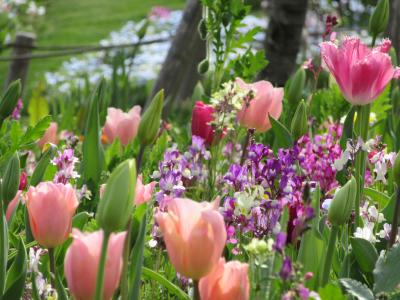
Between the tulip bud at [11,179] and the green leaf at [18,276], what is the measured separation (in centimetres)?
13

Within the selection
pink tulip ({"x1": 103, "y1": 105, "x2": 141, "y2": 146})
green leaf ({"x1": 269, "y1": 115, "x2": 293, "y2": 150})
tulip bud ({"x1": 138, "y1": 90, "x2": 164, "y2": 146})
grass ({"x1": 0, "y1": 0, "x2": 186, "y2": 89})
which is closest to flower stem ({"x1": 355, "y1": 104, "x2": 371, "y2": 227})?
green leaf ({"x1": 269, "y1": 115, "x2": 293, "y2": 150})

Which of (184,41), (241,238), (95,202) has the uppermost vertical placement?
(241,238)

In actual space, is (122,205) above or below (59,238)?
above

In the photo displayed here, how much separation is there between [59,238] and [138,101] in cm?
765

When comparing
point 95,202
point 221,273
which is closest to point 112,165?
point 95,202

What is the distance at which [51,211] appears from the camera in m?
1.12

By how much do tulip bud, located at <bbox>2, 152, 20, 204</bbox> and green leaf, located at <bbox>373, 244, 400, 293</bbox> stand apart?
1.86 ft

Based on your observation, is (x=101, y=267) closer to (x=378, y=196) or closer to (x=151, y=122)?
(x=151, y=122)

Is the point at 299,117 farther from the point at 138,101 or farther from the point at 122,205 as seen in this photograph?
the point at 138,101

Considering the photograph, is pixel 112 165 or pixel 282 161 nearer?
pixel 282 161

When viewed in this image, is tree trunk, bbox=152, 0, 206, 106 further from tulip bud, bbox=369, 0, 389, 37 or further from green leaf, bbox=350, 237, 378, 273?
green leaf, bbox=350, 237, 378, 273

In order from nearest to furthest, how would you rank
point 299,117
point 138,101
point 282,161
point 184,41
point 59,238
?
1. point 59,238
2. point 282,161
3. point 299,117
4. point 184,41
5. point 138,101

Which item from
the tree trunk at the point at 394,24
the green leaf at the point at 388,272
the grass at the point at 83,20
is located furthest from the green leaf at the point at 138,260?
the grass at the point at 83,20

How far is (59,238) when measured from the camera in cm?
115
